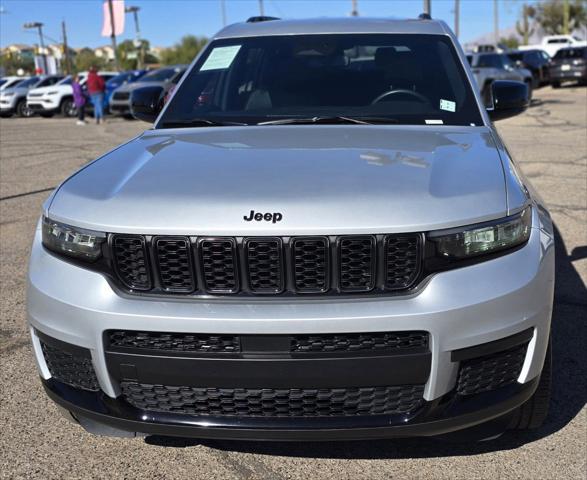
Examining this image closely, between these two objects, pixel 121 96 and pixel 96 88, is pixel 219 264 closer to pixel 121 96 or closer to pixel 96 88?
pixel 96 88

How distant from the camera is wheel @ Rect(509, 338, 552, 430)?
2838mm

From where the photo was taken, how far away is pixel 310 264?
2.37 m

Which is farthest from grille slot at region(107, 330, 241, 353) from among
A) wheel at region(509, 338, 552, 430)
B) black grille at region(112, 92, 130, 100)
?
black grille at region(112, 92, 130, 100)

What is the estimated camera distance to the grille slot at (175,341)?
2.36 m

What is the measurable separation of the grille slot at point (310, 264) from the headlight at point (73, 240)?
676mm

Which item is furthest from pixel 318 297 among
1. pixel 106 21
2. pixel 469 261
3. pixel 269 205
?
pixel 106 21

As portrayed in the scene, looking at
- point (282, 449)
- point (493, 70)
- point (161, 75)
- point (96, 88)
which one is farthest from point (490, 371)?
point (161, 75)

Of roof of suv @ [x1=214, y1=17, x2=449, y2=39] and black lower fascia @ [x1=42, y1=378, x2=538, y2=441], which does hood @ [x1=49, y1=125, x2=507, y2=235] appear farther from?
roof of suv @ [x1=214, y1=17, x2=449, y2=39]

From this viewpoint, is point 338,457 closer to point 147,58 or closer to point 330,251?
point 330,251

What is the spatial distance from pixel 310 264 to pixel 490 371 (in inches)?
28.8

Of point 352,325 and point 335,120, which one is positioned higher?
point 335,120

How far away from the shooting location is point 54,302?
252cm

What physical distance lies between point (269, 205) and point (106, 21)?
58.3 metres

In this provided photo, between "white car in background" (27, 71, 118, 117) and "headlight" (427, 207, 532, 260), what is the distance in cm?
2480
